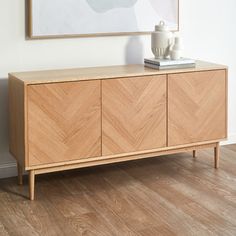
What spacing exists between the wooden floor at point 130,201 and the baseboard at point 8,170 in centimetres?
8

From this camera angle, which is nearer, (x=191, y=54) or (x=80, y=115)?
(x=80, y=115)

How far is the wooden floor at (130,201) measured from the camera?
2930 millimetres

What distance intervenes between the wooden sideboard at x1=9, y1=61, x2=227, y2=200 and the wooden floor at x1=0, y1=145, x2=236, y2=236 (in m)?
0.15

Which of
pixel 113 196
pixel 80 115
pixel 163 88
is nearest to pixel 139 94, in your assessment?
pixel 163 88

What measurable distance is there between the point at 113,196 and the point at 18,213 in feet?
1.84

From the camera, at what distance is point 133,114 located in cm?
352

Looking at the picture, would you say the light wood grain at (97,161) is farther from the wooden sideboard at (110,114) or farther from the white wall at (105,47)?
the white wall at (105,47)

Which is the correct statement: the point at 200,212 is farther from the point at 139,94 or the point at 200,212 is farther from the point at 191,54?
the point at 191,54

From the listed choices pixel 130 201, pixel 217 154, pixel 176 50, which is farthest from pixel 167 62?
pixel 130 201

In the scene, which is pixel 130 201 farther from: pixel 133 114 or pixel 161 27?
pixel 161 27

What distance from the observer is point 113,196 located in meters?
3.36

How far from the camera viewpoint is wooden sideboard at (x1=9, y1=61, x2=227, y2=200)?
328 centimetres

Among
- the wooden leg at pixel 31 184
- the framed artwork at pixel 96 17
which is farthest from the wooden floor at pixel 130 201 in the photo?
the framed artwork at pixel 96 17

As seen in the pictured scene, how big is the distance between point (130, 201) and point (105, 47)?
43.2 inches
